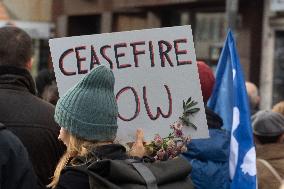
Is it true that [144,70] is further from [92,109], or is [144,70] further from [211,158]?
[92,109]

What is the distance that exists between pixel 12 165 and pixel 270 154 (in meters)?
1.78

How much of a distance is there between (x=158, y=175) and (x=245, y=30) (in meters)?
11.0

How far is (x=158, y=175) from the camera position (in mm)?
2412

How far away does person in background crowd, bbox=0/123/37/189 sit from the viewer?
8.36 feet

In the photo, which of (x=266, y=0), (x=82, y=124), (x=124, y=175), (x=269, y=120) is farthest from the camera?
(x=266, y=0)

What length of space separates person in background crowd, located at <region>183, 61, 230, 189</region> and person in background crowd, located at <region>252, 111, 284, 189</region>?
20 centimetres

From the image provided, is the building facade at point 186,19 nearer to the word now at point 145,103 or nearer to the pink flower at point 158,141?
the word now at point 145,103

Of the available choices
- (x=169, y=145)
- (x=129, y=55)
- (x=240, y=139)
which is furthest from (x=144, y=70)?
(x=240, y=139)

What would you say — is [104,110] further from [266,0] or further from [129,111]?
[266,0]

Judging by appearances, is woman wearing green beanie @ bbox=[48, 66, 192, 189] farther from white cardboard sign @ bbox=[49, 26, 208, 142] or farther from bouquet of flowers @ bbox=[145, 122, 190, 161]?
white cardboard sign @ bbox=[49, 26, 208, 142]

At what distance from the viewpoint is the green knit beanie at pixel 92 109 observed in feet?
8.30

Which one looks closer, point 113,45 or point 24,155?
point 24,155

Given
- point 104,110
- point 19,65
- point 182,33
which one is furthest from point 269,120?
point 104,110

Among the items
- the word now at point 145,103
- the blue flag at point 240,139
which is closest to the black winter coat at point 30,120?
the word now at point 145,103
